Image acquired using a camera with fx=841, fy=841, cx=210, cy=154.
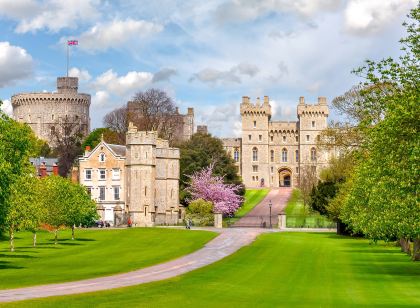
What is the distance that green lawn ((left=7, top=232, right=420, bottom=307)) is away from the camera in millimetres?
27375

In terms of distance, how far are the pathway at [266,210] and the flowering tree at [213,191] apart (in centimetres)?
268

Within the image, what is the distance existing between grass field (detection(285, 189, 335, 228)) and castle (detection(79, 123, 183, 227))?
14.3 m

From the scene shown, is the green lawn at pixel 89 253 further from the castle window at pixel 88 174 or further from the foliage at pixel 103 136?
the foliage at pixel 103 136

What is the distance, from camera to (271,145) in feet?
598

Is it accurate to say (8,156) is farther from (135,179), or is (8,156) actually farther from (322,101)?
(322,101)

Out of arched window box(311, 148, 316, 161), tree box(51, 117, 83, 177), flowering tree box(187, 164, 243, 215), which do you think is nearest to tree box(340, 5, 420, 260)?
flowering tree box(187, 164, 243, 215)

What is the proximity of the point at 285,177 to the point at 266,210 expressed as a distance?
2385 inches

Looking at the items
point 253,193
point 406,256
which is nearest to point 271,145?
point 253,193

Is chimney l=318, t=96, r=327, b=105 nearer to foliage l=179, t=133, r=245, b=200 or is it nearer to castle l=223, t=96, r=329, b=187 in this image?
castle l=223, t=96, r=329, b=187

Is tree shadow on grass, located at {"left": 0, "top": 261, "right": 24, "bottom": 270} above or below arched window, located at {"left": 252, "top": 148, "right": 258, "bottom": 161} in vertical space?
below

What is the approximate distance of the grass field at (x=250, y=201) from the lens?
4537 inches

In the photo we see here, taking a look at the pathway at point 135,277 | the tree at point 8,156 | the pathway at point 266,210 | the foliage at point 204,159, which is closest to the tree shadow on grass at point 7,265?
the tree at point 8,156

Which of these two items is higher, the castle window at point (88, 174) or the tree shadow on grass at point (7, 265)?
the castle window at point (88, 174)

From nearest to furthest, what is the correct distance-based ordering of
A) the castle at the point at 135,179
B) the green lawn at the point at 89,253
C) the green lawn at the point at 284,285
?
1. the green lawn at the point at 284,285
2. the green lawn at the point at 89,253
3. the castle at the point at 135,179
